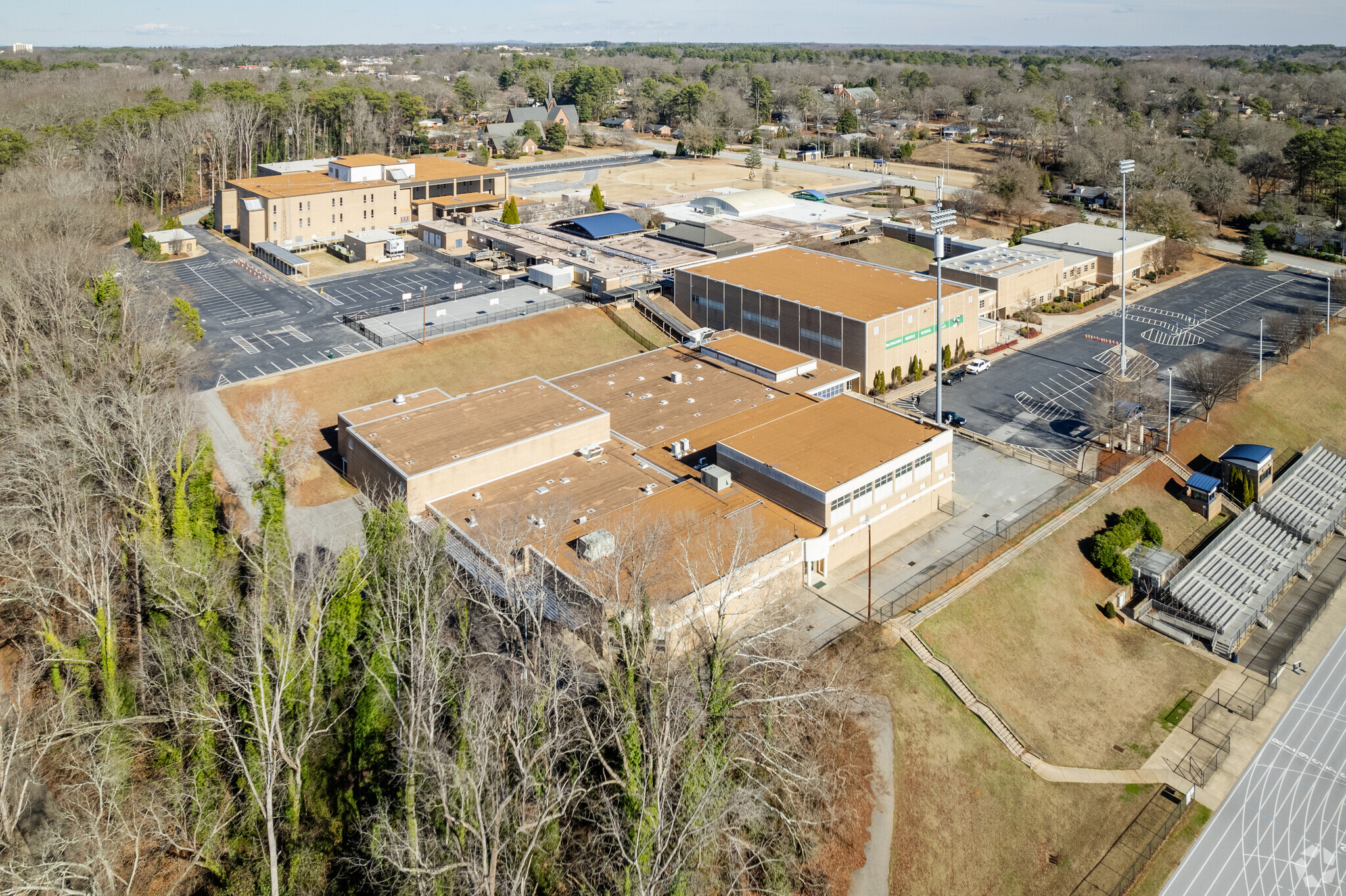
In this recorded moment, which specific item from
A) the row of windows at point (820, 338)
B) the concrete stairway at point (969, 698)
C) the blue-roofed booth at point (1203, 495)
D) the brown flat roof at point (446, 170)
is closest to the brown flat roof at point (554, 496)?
the concrete stairway at point (969, 698)

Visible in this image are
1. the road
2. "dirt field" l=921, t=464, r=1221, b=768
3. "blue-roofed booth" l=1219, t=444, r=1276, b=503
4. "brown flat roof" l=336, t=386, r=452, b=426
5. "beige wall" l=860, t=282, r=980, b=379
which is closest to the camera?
"dirt field" l=921, t=464, r=1221, b=768

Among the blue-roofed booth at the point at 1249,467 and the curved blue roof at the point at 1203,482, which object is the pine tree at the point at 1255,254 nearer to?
the blue-roofed booth at the point at 1249,467

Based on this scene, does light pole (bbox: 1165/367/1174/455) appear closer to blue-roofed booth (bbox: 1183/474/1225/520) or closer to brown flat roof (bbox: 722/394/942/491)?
blue-roofed booth (bbox: 1183/474/1225/520)

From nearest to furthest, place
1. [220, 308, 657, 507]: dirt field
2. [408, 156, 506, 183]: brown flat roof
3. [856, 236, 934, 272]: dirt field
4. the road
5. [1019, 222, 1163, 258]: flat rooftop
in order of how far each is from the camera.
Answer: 1. [220, 308, 657, 507]: dirt field
2. [1019, 222, 1163, 258]: flat rooftop
3. [856, 236, 934, 272]: dirt field
4. the road
5. [408, 156, 506, 183]: brown flat roof

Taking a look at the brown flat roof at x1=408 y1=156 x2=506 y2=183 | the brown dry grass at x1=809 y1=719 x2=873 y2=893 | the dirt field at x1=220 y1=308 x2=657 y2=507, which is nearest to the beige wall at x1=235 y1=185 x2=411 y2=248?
the brown flat roof at x1=408 y1=156 x2=506 y2=183

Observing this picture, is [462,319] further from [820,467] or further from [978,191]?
[978,191]

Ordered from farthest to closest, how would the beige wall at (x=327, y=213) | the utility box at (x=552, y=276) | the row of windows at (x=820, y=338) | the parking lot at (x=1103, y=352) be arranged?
the beige wall at (x=327, y=213) < the utility box at (x=552, y=276) < the row of windows at (x=820, y=338) < the parking lot at (x=1103, y=352)

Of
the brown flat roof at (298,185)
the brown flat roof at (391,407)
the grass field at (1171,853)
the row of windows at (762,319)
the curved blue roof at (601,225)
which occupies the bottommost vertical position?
the grass field at (1171,853)
